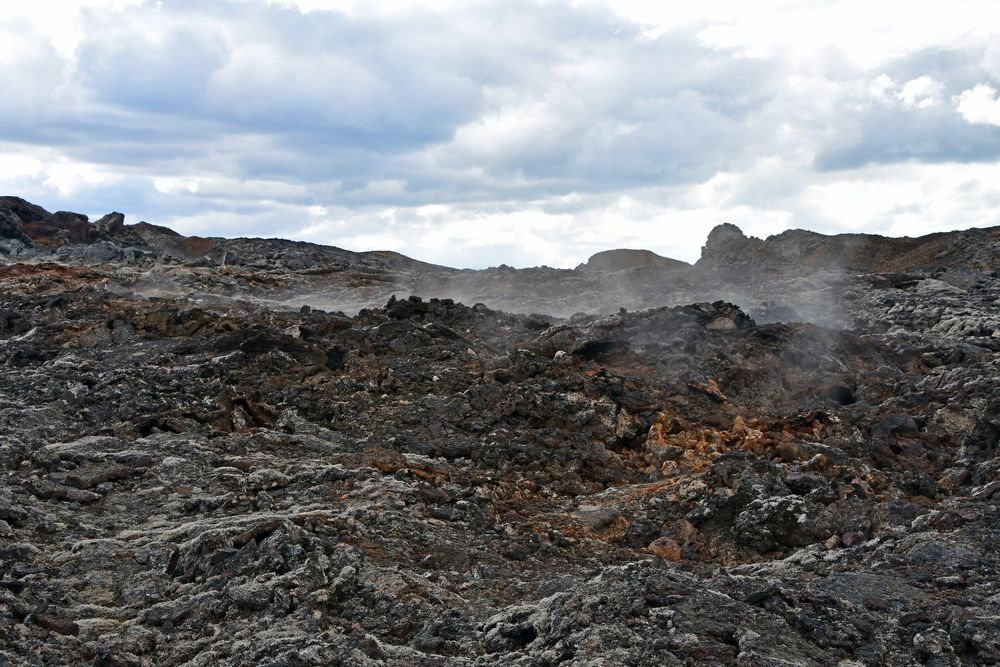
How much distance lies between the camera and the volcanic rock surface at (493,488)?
7.49 metres

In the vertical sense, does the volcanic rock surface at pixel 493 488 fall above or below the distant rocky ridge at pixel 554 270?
below

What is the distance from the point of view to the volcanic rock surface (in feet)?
24.6

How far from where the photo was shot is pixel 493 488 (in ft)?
37.5

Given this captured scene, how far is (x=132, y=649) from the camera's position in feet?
25.0

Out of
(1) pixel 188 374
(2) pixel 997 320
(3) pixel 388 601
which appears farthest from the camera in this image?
(2) pixel 997 320

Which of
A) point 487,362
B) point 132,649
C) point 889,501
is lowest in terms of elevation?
point 132,649

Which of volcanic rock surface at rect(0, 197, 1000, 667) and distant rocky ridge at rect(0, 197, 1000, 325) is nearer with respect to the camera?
volcanic rock surface at rect(0, 197, 1000, 667)

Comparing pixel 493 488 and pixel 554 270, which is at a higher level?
pixel 554 270

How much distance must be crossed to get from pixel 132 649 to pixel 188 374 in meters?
8.11

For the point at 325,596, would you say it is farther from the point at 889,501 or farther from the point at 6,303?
the point at 6,303

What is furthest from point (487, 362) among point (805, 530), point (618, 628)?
point (618, 628)

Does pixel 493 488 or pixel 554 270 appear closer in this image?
pixel 493 488

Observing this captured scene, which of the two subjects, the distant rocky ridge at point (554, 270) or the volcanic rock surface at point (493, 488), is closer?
the volcanic rock surface at point (493, 488)

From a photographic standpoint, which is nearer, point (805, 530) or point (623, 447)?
point (805, 530)
